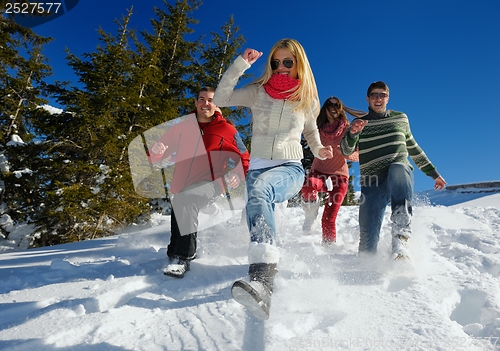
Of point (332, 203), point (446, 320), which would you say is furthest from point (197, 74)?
point (446, 320)

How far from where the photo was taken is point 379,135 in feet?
10.0

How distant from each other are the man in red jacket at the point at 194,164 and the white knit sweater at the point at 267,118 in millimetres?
669

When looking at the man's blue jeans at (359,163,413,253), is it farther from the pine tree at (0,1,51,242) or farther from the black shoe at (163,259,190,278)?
the pine tree at (0,1,51,242)

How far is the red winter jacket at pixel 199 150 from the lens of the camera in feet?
9.95

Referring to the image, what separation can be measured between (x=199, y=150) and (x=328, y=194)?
1951 millimetres

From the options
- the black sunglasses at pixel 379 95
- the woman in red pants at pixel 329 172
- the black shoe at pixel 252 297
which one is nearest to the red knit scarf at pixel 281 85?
the black sunglasses at pixel 379 95

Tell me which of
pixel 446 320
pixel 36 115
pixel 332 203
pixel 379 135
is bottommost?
pixel 446 320

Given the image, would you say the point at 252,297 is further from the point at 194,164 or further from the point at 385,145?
the point at 385,145

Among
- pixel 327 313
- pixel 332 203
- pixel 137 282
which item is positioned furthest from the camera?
pixel 332 203

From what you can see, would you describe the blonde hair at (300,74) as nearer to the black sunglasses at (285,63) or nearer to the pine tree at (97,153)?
the black sunglasses at (285,63)

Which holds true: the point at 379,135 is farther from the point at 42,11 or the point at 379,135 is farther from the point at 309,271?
the point at 42,11

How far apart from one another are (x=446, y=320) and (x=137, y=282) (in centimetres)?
192

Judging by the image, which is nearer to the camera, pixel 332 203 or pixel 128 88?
pixel 332 203

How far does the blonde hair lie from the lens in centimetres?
247
